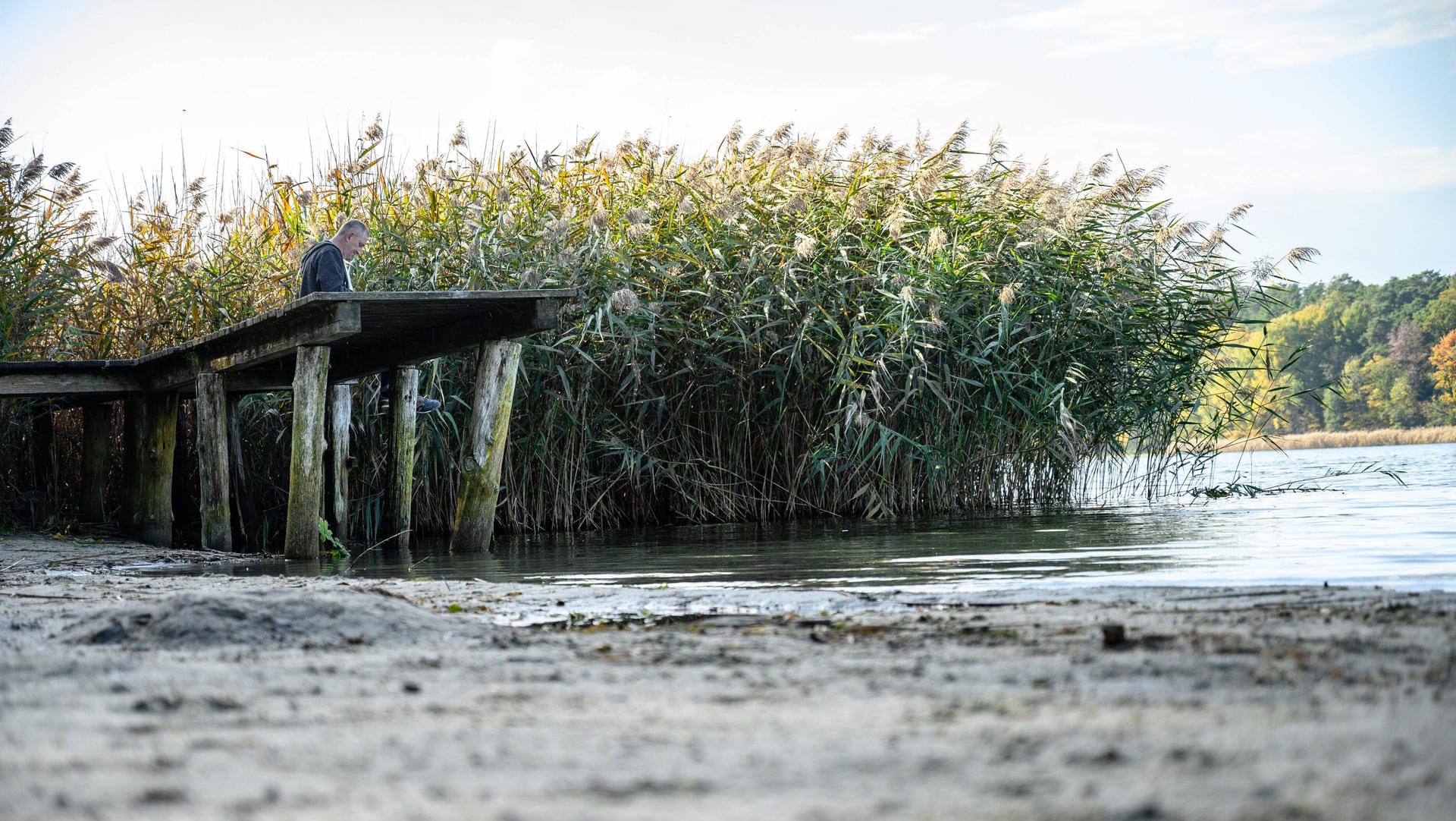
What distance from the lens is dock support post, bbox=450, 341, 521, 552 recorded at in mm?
7836

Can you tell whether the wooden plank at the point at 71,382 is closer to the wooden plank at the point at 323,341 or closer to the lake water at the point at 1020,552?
the wooden plank at the point at 323,341

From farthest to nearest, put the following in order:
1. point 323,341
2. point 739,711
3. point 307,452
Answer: point 307,452, point 323,341, point 739,711

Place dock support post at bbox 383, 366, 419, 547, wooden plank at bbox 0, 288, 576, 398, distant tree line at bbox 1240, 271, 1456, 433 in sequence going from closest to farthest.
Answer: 1. wooden plank at bbox 0, 288, 576, 398
2. dock support post at bbox 383, 366, 419, 547
3. distant tree line at bbox 1240, 271, 1456, 433

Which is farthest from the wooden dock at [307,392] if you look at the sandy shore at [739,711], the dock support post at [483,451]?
the sandy shore at [739,711]

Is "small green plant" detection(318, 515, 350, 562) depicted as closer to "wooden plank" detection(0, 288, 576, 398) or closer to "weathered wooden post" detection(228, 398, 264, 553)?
"weathered wooden post" detection(228, 398, 264, 553)

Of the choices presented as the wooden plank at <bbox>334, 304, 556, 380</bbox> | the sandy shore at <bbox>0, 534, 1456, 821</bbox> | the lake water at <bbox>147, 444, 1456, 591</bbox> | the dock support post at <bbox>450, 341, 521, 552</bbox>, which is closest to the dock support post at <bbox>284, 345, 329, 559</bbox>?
the lake water at <bbox>147, 444, 1456, 591</bbox>

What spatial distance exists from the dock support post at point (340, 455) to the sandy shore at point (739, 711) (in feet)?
15.3

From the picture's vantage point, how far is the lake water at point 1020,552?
484 cm

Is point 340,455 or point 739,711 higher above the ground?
point 340,455

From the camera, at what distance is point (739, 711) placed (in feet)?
7.06

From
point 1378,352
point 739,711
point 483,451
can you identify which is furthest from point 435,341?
point 1378,352

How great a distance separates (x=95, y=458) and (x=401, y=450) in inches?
103

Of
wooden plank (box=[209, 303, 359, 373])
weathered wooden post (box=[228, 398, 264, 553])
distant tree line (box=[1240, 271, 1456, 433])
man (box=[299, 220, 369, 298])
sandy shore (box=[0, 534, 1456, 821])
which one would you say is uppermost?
distant tree line (box=[1240, 271, 1456, 433])

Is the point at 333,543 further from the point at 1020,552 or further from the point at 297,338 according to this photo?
the point at 1020,552
